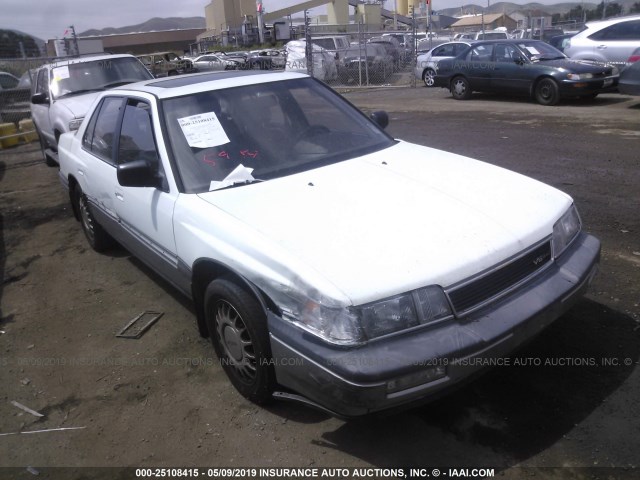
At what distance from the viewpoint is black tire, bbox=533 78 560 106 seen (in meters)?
11.7

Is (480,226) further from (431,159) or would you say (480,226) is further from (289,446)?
(289,446)

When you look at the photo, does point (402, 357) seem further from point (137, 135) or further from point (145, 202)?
point (137, 135)

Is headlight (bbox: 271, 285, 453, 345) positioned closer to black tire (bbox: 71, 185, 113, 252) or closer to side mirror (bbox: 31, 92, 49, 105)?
black tire (bbox: 71, 185, 113, 252)

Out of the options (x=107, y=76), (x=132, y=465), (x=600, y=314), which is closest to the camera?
(x=132, y=465)

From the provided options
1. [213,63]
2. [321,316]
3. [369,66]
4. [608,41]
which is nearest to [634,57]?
[608,41]

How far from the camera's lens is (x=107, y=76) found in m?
9.20

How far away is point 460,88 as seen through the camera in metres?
14.2

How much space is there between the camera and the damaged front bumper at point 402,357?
2270 mm

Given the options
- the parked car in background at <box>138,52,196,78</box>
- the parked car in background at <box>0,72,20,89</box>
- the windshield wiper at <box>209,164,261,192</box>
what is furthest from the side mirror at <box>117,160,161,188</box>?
the parked car in background at <box>138,52,196,78</box>

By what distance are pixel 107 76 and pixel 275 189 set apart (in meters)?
7.27

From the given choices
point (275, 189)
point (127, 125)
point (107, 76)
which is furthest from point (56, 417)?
point (107, 76)

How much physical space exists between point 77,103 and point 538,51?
9905 millimetres

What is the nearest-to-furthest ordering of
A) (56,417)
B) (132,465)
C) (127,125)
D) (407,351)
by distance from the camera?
(407,351), (132,465), (56,417), (127,125)

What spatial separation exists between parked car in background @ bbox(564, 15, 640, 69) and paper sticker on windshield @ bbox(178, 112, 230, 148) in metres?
12.0
